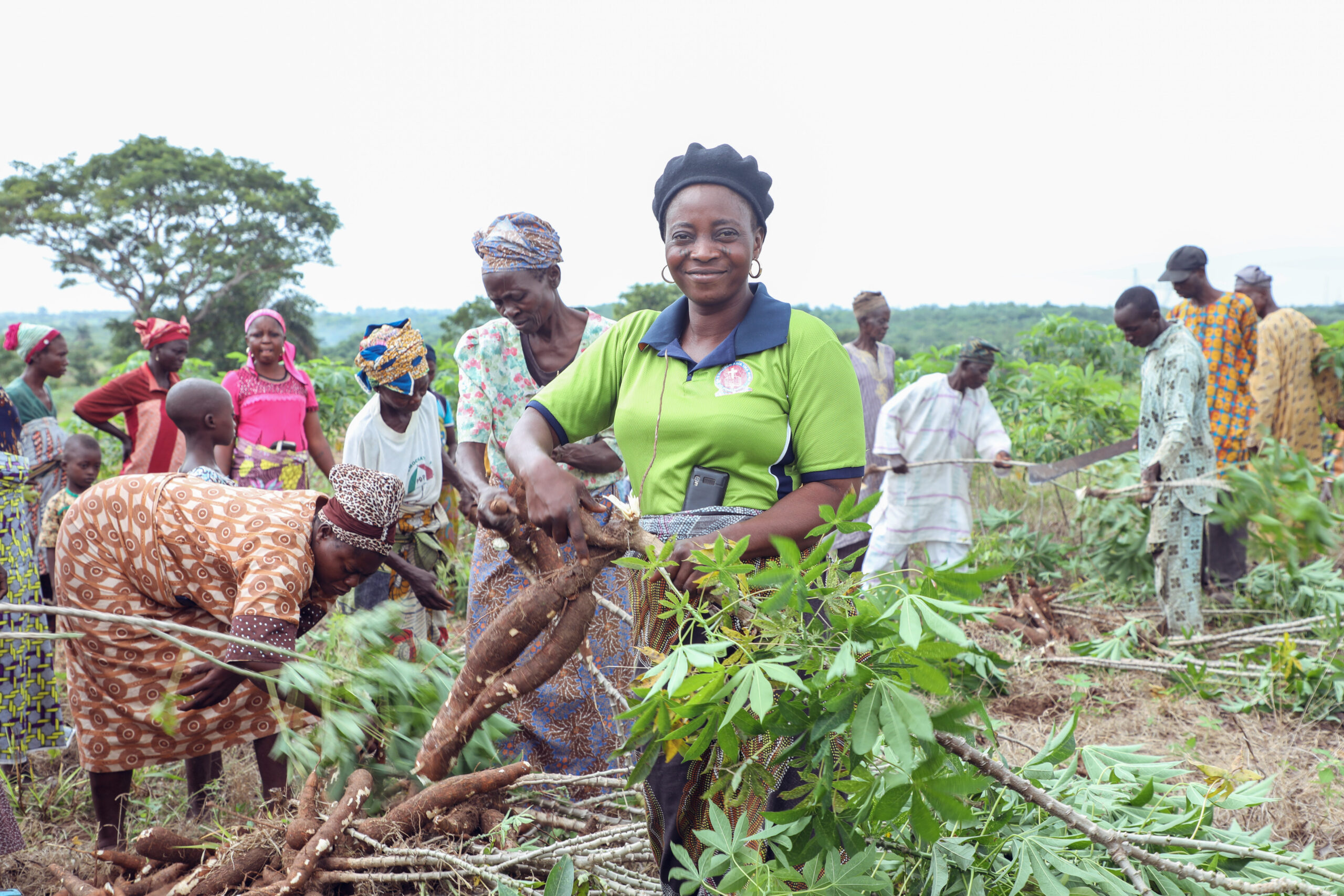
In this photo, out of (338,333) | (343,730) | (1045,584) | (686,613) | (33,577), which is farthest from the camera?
(338,333)

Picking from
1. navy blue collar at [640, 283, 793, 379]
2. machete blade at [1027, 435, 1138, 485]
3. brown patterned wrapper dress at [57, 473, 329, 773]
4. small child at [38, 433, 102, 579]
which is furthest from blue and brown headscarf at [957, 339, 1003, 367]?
small child at [38, 433, 102, 579]

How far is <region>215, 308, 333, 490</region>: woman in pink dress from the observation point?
169 inches

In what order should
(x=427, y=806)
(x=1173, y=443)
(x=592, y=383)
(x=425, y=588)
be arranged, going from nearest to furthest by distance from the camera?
(x=592, y=383)
(x=427, y=806)
(x=425, y=588)
(x=1173, y=443)

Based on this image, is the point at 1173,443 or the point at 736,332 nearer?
the point at 736,332

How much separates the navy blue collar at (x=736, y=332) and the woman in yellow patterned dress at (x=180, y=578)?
3.02 feet

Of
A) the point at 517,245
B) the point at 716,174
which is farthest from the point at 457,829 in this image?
the point at 517,245

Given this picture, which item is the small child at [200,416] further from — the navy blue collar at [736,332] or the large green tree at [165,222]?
the large green tree at [165,222]

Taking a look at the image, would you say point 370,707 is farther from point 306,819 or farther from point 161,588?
point 161,588

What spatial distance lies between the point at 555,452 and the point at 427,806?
107 centimetres

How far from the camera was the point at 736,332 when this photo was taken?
1720 mm

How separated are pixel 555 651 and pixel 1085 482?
18.6 feet

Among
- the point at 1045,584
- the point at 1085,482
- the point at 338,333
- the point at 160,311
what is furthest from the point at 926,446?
the point at 338,333

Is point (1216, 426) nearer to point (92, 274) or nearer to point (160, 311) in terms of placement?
point (160, 311)

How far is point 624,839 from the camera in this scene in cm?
211
